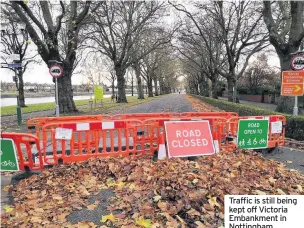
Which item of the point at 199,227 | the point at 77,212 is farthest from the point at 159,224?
the point at 77,212

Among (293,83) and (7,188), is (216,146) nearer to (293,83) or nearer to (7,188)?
(7,188)

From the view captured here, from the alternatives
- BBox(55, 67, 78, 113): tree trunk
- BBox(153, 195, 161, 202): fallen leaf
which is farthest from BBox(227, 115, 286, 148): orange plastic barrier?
BBox(55, 67, 78, 113): tree trunk

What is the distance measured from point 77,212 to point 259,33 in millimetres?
25206

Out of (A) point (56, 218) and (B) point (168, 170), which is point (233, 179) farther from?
(A) point (56, 218)

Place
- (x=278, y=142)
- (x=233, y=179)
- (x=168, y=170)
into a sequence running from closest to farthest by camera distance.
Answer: (x=233, y=179), (x=168, y=170), (x=278, y=142)

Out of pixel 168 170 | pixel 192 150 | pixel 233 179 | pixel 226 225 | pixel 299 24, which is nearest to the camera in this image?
pixel 226 225

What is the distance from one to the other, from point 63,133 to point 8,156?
115 cm

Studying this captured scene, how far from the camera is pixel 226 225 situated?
3.18 meters

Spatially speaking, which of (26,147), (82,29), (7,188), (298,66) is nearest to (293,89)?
(298,66)

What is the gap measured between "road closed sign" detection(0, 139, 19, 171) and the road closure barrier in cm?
6

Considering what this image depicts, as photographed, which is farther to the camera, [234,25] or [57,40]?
[234,25]

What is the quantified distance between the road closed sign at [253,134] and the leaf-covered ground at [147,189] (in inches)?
39.9

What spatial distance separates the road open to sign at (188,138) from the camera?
596 centimetres

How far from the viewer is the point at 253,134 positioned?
7.04m
